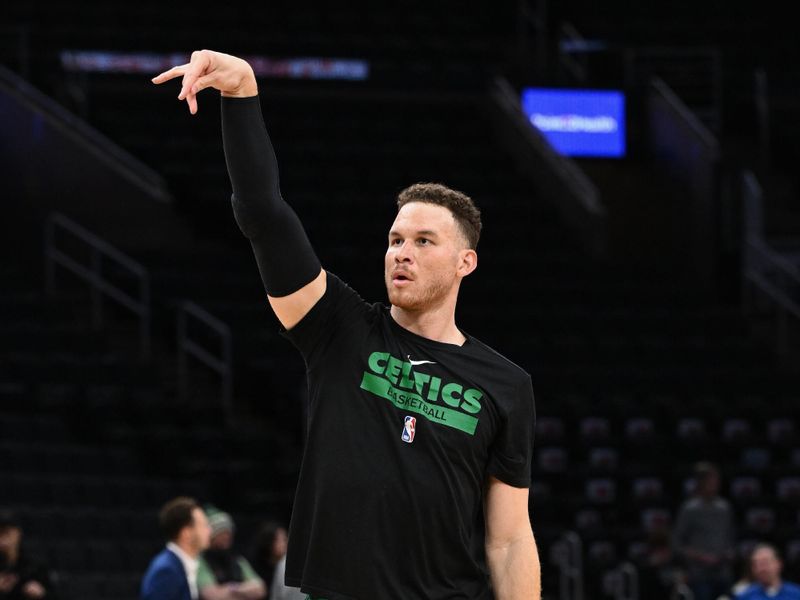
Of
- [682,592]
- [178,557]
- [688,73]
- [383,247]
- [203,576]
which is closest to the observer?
[178,557]

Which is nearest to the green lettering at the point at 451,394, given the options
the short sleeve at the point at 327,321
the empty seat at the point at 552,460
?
the short sleeve at the point at 327,321

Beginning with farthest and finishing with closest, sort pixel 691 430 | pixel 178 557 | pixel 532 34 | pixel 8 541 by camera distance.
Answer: pixel 532 34 → pixel 691 430 → pixel 8 541 → pixel 178 557

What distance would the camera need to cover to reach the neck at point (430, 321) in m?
3.66

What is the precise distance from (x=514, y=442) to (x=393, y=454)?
1.04ft

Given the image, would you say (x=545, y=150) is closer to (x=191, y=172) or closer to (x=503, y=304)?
(x=503, y=304)

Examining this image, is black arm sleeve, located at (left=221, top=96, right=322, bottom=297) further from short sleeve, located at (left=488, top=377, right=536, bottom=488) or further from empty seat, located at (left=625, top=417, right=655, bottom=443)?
empty seat, located at (left=625, top=417, right=655, bottom=443)

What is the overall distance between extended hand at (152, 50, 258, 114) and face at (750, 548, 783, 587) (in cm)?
773

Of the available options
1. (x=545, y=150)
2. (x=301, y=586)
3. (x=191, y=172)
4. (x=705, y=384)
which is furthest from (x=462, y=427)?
(x=545, y=150)

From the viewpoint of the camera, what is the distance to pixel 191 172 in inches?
690

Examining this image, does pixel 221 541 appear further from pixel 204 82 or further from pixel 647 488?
pixel 204 82

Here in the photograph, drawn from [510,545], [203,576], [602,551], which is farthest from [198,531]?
[602,551]

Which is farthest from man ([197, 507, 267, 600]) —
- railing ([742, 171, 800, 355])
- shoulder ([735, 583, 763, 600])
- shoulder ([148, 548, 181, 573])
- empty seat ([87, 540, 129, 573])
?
railing ([742, 171, 800, 355])

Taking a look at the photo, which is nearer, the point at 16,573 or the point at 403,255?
the point at 403,255

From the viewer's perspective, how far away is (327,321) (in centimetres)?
354
